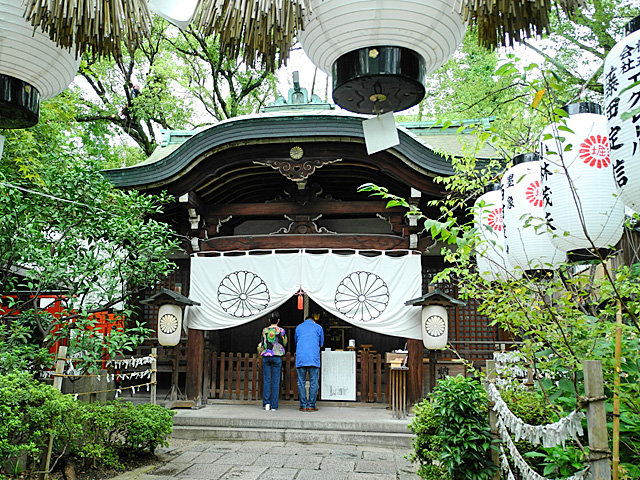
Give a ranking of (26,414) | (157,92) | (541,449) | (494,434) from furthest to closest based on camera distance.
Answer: (157,92) → (26,414) → (494,434) → (541,449)

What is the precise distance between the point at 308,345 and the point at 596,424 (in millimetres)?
7060

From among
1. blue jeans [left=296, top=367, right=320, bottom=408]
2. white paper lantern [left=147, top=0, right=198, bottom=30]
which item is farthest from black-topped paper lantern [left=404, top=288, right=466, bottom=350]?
white paper lantern [left=147, top=0, right=198, bottom=30]

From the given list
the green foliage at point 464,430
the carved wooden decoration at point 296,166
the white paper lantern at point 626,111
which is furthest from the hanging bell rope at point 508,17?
the carved wooden decoration at point 296,166

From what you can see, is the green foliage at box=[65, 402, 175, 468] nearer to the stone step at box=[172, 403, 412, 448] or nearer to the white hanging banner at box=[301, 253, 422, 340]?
the stone step at box=[172, 403, 412, 448]

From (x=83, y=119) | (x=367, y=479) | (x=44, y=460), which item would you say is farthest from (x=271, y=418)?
(x=83, y=119)

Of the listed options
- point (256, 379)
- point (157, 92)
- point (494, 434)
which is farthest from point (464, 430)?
point (157, 92)

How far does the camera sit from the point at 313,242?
9750 mm

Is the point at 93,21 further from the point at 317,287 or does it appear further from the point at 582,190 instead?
the point at 317,287

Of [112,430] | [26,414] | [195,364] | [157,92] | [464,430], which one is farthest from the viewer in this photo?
[157,92]

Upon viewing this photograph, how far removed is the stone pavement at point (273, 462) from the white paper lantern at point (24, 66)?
14.4ft

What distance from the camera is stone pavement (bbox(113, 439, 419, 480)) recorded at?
19.7 ft

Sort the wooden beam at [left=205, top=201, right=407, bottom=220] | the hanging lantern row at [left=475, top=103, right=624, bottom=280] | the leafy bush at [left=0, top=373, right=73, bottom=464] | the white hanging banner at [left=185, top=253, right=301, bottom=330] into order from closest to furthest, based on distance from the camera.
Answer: the hanging lantern row at [left=475, top=103, right=624, bottom=280] < the leafy bush at [left=0, top=373, right=73, bottom=464] < the white hanging banner at [left=185, top=253, right=301, bottom=330] < the wooden beam at [left=205, top=201, right=407, bottom=220]

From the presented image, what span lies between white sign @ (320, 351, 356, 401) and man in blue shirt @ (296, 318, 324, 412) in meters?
0.58

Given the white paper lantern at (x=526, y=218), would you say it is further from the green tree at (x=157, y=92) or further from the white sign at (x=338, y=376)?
the green tree at (x=157, y=92)
